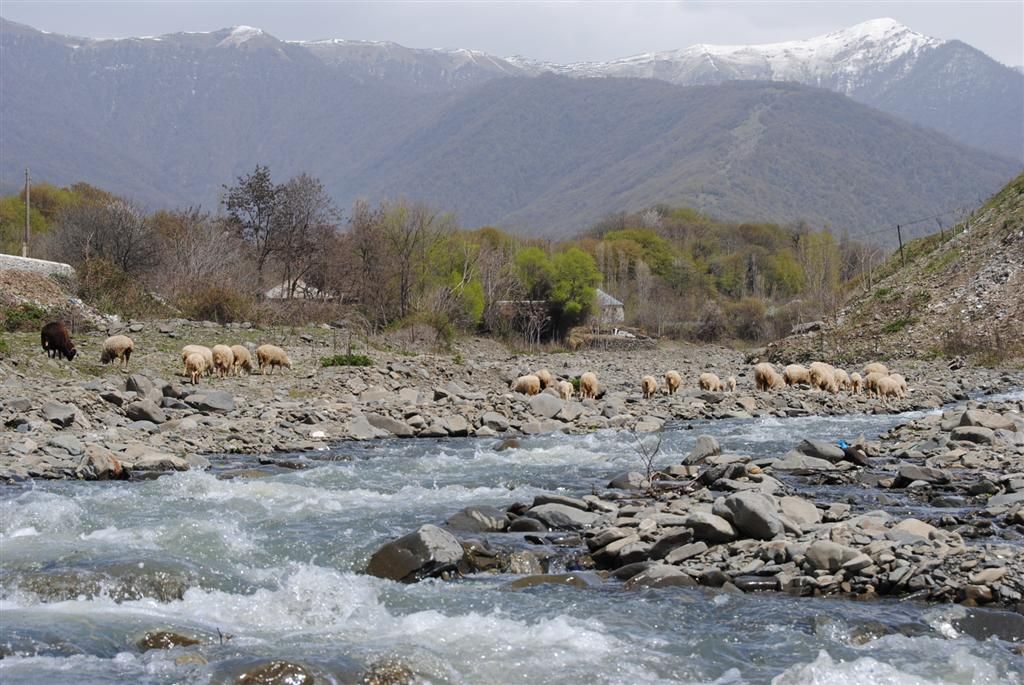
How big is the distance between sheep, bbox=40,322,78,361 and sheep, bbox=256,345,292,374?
14.8ft

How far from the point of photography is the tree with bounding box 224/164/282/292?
53.6 metres

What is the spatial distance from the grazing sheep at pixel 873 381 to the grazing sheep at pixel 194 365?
17.9 m

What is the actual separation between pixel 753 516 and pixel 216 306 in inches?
1230

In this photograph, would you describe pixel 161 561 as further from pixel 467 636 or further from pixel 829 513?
pixel 829 513

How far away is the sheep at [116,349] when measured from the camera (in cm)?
2678

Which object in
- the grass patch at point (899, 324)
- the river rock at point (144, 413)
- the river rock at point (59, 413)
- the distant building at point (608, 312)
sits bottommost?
the distant building at point (608, 312)

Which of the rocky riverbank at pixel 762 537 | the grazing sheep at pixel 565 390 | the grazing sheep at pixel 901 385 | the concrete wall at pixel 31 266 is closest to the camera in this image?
the rocky riverbank at pixel 762 537

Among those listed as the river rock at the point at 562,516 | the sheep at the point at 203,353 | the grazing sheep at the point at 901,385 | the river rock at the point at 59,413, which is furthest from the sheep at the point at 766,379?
the river rock at the point at 562,516

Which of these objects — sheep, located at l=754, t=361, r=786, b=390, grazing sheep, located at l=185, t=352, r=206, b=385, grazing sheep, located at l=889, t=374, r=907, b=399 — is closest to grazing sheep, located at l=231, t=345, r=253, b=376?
grazing sheep, located at l=185, t=352, r=206, b=385

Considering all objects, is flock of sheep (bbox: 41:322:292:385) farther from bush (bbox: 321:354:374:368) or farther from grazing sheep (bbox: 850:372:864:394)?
grazing sheep (bbox: 850:372:864:394)

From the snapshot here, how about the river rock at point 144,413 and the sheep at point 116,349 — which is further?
the sheep at point 116,349

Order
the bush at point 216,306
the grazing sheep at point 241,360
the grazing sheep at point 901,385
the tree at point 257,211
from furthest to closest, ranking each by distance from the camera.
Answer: the tree at point 257,211, the bush at point 216,306, the grazing sheep at point 901,385, the grazing sheep at point 241,360

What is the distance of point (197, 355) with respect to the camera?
2608cm

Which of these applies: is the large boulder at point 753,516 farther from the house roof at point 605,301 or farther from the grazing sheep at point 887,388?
the house roof at point 605,301
